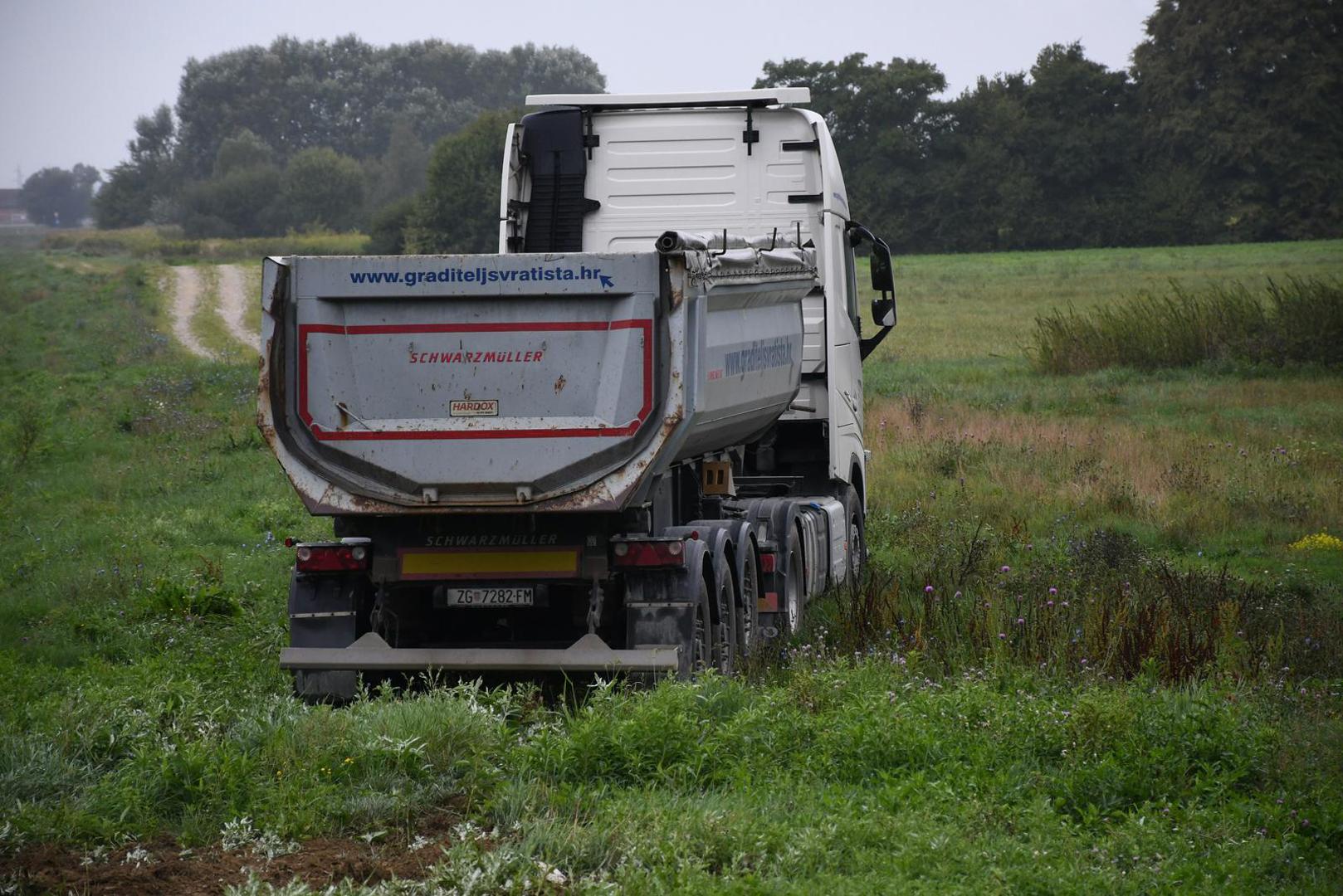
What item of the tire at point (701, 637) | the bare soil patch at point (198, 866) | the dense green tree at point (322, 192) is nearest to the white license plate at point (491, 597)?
the tire at point (701, 637)

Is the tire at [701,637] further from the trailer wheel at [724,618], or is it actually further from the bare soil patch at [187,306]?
the bare soil patch at [187,306]


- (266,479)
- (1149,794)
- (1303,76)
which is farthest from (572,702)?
(1303,76)

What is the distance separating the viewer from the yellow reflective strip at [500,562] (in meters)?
8.20

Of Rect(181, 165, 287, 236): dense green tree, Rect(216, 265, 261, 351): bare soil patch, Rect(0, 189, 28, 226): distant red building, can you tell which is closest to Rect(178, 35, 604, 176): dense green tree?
Rect(181, 165, 287, 236): dense green tree

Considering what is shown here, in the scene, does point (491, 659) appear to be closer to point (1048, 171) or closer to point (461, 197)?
point (461, 197)

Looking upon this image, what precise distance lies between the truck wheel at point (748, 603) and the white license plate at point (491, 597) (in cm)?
162

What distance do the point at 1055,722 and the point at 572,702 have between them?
264 centimetres

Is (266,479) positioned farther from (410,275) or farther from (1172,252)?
(1172,252)

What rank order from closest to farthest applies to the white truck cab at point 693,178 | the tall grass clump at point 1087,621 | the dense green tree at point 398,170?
the tall grass clump at point 1087,621 < the white truck cab at point 693,178 < the dense green tree at point 398,170

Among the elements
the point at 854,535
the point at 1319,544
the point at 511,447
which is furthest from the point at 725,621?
the point at 1319,544

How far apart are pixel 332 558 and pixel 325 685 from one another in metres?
0.66

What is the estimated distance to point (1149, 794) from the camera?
257 inches

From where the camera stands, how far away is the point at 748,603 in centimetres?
982

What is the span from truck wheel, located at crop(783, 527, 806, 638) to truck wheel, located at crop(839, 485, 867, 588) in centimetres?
147
